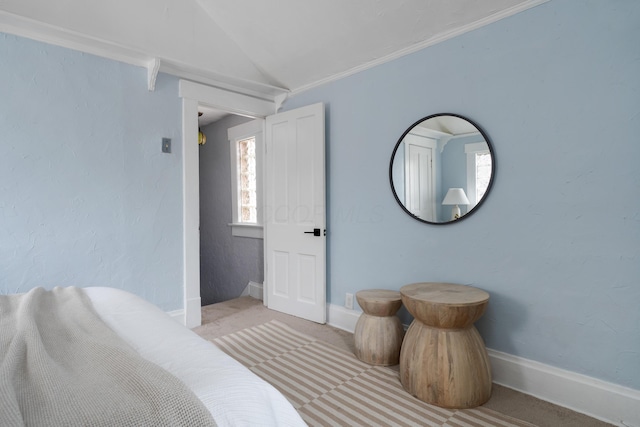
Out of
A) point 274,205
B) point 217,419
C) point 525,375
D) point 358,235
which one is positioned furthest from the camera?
point 274,205

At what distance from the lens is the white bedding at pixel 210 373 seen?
784 mm

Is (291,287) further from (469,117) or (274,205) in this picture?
(469,117)

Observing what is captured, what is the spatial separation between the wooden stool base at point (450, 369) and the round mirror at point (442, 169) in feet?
2.59

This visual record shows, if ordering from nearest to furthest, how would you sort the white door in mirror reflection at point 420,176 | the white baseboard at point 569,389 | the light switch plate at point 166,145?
the white baseboard at point 569,389 → the white door in mirror reflection at point 420,176 → the light switch plate at point 166,145

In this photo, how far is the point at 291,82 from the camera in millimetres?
3363

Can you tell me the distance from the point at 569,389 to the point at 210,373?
1.98m

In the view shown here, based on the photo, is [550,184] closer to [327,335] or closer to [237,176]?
[327,335]

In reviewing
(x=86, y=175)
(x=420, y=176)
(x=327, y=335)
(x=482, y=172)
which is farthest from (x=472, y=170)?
(x=86, y=175)

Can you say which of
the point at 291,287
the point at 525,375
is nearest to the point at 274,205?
the point at 291,287

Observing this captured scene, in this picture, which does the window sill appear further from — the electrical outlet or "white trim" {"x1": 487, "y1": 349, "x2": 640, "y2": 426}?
"white trim" {"x1": 487, "y1": 349, "x2": 640, "y2": 426}

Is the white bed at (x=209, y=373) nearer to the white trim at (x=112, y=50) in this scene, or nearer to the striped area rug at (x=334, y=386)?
the striped area rug at (x=334, y=386)

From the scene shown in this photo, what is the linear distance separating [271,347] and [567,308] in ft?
6.35

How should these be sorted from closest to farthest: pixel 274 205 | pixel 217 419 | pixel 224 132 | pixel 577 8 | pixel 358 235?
pixel 217 419, pixel 577 8, pixel 358 235, pixel 274 205, pixel 224 132

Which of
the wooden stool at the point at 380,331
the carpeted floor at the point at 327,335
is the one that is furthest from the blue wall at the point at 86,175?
the wooden stool at the point at 380,331
